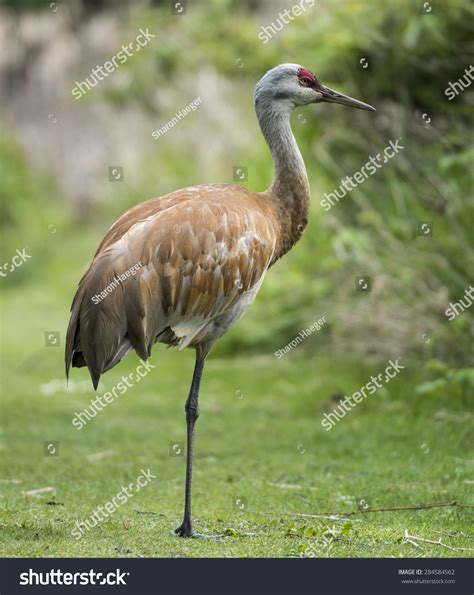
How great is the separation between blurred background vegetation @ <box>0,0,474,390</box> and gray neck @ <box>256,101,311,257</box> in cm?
198

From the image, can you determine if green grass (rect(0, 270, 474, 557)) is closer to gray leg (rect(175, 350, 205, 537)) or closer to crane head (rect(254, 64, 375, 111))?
gray leg (rect(175, 350, 205, 537))

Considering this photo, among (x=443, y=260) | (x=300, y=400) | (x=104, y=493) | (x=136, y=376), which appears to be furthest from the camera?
(x=136, y=376)

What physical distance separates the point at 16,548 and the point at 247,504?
200 centimetres

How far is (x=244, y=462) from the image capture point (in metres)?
8.73

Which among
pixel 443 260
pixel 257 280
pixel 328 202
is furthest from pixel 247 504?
pixel 328 202

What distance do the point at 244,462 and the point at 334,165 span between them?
174 inches

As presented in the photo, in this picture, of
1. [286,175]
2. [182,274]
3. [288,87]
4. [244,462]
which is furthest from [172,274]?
[244,462]

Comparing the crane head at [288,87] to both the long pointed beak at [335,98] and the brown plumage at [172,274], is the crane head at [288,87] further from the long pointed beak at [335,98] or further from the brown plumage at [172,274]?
the brown plumage at [172,274]

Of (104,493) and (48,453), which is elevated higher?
(104,493)

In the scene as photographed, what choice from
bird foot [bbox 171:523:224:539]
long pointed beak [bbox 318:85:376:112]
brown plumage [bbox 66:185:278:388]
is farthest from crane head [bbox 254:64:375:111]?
bird foot [bbox 171:523:224:539]

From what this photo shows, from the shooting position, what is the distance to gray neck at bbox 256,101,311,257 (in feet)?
24.0

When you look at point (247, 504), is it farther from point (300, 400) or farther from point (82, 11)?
point (82, 11)

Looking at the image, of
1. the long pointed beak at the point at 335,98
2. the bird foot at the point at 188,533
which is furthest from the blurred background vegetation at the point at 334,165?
the bird foot at the point at 188,533
